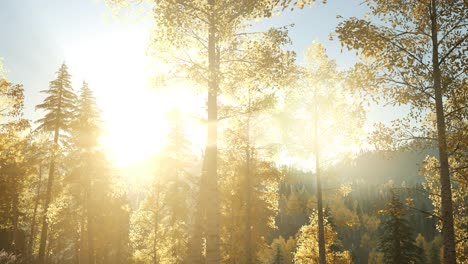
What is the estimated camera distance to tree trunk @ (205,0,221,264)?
7328 mm

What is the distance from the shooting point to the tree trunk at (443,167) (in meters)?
6.74

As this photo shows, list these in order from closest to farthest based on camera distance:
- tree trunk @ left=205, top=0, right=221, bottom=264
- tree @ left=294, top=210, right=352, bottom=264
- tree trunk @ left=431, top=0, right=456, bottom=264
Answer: tree trunk @ left=431, top=0, right=456, bottom=264 → tree trunk @ left=205, top=0, right=221, bottom=264 → tree @ left=294, top=210, right=352, bottom=264

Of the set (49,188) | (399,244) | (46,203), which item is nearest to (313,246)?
(399,244)

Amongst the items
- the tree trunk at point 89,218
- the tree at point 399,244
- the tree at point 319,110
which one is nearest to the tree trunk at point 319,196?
the tree at point 319,110

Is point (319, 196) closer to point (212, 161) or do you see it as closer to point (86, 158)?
point (212, 161)

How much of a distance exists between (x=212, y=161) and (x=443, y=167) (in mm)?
5217

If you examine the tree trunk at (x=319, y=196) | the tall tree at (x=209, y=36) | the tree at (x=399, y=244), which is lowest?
the tree at (x=399, y=244)

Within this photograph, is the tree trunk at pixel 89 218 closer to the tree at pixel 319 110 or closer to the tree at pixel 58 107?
the tree at pixel 58 107

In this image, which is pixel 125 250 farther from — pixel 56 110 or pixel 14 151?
pixel 14 151

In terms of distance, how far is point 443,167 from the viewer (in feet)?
23.5

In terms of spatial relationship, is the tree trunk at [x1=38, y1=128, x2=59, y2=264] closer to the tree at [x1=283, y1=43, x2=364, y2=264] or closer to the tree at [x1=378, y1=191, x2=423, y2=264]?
the tree at [x1=283, y1=43, x2=364, y2=264]

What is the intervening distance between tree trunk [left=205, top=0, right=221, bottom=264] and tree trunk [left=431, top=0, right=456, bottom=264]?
4.87 meters

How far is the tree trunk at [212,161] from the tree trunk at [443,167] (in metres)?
4.87

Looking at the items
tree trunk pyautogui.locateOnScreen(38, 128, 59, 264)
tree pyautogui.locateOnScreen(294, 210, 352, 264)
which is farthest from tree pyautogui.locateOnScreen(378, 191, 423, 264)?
tree trunk pyautogui.locateOnScreen(38, 128, 59, 264)
